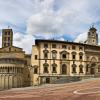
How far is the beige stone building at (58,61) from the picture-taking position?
316 feet

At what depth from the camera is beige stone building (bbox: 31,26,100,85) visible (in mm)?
96438

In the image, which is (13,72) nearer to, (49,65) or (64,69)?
(49,65)

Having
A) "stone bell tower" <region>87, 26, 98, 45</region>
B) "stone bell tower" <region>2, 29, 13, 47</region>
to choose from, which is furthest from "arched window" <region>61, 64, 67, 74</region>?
"stone bell tower" <region>2, 29, 13, 47</region>

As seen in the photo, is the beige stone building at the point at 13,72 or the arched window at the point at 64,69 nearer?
the beige stone building at the point at 13,72

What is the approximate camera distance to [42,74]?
96312 mm

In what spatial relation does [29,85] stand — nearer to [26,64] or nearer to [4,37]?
[26,64]

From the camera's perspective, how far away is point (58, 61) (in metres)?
Answer: 97.4

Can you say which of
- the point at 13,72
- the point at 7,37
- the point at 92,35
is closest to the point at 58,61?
the point at 13,72

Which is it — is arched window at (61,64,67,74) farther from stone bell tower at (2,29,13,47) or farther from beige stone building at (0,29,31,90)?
stone bell tower at (2,29,13,47)

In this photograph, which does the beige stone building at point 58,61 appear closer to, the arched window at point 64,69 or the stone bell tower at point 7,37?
the arched window at point 64,69

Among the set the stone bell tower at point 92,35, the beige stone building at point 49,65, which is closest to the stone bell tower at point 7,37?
the beige stone building at point 49,65

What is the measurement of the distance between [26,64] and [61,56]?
11.7 metres

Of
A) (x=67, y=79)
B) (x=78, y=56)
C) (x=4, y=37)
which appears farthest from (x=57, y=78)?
(x=4, y=37)

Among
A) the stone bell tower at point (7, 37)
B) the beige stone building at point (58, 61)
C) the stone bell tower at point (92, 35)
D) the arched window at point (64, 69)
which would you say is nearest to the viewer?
the beige stone building at point (58, 61)
